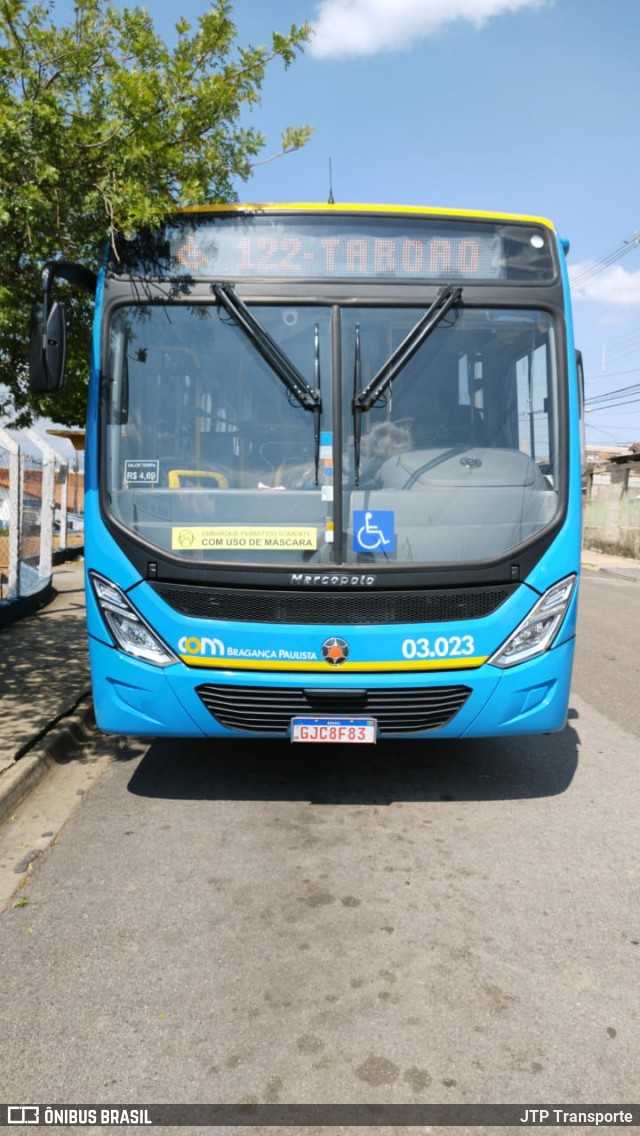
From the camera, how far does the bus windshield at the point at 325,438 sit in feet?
14.5

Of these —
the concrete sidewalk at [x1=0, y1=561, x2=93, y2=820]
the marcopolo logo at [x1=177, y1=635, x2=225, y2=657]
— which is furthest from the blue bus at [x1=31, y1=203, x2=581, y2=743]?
the concrete sidewalk at [x1=0, y1=561, x2=93, y2=820]

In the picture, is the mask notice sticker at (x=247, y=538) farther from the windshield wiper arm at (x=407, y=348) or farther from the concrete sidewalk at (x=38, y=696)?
the concrete sidewalk at (x=38, y=696)

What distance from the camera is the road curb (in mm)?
4634

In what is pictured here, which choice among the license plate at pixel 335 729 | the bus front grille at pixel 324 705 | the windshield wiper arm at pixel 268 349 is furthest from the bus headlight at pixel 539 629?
the windshield wiper arm at pixel 268 349

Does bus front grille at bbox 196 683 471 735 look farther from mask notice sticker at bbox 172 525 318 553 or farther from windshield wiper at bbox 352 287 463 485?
windshield wiper at bbox 352 287 463 485

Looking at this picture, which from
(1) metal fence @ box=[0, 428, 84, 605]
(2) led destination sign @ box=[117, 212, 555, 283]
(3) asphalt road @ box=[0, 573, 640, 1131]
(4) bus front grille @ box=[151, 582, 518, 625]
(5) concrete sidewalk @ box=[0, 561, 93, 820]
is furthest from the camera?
(1) metal fence @ box=[0, 428, 84, 605]

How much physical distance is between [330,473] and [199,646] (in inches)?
43.0

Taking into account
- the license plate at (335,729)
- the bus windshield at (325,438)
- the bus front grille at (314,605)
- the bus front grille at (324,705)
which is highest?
the bus windshield at (325,438)

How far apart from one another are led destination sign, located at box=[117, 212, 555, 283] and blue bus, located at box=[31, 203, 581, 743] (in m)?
0.01

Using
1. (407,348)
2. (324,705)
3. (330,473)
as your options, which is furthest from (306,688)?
(407,348)

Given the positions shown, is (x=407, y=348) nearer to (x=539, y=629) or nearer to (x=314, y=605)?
(x=314, y=605)

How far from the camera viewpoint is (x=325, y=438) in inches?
177

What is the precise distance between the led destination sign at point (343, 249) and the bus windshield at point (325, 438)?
0.68 feet

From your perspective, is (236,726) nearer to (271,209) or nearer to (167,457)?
(167,457)
